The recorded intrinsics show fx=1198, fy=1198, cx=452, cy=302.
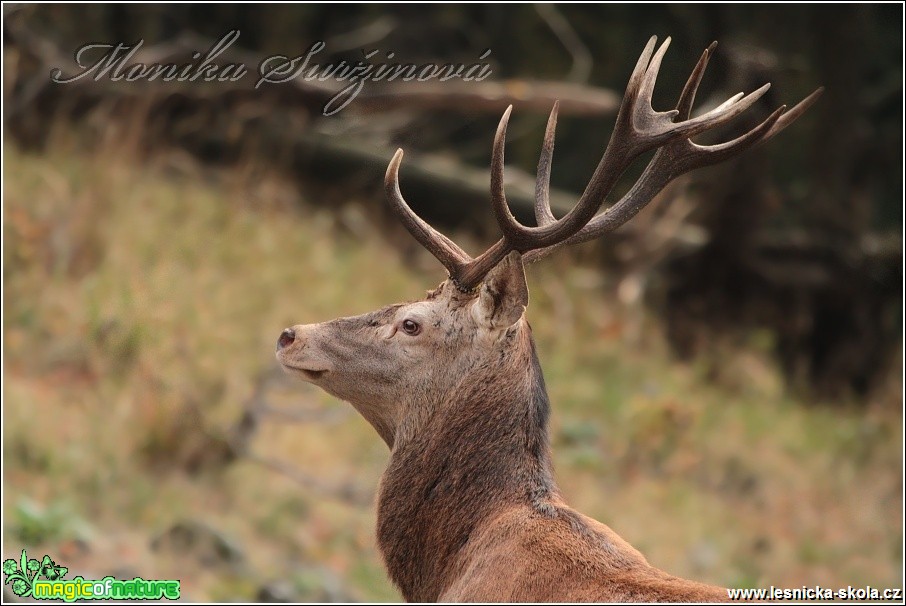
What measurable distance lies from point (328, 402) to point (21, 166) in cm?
330

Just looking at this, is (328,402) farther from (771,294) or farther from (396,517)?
(771,294)

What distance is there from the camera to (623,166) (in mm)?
4238

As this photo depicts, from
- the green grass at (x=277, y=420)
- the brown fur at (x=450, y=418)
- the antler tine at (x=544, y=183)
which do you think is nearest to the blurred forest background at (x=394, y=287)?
the green grass at (x=277, y=420)

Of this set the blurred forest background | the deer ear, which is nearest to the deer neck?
the deer ear

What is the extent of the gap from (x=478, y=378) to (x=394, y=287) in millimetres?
6451

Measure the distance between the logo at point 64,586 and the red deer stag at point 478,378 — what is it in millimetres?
1303

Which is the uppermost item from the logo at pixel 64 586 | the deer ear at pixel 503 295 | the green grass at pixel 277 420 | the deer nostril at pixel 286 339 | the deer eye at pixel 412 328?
the green grass at pixel 277 420

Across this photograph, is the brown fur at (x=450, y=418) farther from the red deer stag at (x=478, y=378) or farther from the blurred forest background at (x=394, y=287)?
the blurred forest background at (x=394, y=287)

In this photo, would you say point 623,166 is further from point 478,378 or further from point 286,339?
point 286,339

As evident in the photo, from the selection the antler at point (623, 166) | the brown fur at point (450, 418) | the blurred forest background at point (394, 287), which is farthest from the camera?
the blurred forest background at point (394, 287)

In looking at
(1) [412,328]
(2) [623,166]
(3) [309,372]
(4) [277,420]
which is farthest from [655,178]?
(4) [277,420]

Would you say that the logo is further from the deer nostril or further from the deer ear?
the deer ear

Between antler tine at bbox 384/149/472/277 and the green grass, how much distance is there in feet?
8.21

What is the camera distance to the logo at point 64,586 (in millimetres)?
5027
